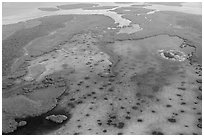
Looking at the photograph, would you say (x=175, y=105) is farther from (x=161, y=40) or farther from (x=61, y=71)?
A: (x=161, y=40)

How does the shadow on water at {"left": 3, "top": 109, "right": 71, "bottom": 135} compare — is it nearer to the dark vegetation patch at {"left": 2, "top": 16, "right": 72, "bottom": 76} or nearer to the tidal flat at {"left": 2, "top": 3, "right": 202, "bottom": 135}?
the tidal flat at {"left": 2, "top": 3, "right": 202, "bottom": 135}

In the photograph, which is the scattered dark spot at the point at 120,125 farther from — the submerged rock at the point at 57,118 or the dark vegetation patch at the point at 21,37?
the dark vegetation patch at the point at 21,37

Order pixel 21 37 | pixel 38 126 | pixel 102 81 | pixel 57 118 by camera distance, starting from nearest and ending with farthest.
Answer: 1. pixel 38 126
2. pixel 57 118
3. pixel 102 81
4. pixel 21 37

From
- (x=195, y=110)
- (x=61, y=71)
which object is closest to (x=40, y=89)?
(x=61, y=71)

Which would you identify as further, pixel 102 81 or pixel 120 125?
pixel 102 81

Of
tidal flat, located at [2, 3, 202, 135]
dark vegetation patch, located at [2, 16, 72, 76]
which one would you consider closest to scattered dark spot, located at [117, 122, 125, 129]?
tidal flat, located at [2, 3, 202, 135]

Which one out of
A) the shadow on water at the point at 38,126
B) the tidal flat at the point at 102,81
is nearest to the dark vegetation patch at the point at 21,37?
the tidal flat at the point at 102,81

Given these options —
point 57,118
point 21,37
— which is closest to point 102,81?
point 57,118

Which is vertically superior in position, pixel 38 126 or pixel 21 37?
pixel 21 37

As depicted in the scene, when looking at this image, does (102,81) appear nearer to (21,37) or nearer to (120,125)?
(120,125)
